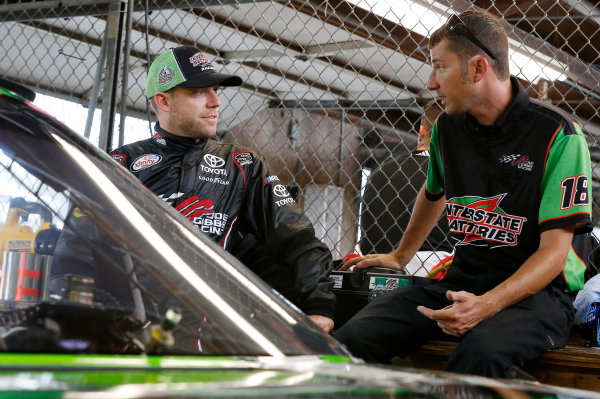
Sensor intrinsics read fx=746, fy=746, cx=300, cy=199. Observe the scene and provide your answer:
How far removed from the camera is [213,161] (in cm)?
274

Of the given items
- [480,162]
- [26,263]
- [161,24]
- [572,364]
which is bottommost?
[572,364]

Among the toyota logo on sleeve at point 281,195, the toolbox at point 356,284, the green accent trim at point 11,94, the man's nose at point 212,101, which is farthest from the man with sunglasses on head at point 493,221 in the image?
the green accent trim at point 11,94

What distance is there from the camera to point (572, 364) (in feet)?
6.78

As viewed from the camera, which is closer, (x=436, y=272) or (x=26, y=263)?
(x=26, y=263)

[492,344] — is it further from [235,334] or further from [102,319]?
[102,319]

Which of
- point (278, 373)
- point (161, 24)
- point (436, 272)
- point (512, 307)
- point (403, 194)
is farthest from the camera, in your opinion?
point (161, 24)

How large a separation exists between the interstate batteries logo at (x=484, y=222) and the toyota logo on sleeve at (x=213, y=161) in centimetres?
87

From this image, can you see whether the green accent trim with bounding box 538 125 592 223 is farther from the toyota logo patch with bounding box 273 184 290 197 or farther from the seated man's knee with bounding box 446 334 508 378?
the toyota logo patch with bounding box 273 184 290 197

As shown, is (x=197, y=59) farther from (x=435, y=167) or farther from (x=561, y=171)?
(x=561, y=171)

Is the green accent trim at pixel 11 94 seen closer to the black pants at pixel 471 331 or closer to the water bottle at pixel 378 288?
the black pants at pixel 471 331

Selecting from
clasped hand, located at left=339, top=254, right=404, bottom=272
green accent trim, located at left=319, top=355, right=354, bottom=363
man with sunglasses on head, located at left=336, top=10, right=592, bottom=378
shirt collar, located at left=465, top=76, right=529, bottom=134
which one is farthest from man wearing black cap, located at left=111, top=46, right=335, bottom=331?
green accent trim, located at left=319, top=355, right=354, bottom=363

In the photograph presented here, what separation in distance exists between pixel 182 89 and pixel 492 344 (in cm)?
154

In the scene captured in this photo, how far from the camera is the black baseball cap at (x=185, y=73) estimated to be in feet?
9.25

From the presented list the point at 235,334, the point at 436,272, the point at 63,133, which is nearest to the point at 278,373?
the point at 235,334
